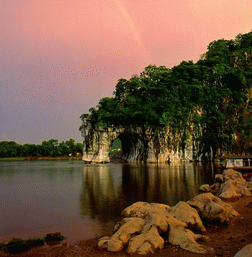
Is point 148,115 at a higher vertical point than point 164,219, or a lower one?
higher

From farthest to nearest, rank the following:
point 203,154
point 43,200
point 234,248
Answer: point 203,154, point 43,200, point 234,248

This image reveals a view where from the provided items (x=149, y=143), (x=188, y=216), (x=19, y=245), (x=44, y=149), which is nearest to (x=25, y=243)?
(x=19, y=245)

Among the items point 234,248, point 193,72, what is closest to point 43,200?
point 234,248

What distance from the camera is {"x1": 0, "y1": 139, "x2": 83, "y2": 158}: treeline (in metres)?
142

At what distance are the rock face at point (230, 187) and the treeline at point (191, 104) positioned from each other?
52690 millimetres

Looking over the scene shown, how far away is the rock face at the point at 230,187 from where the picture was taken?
66.6 feet

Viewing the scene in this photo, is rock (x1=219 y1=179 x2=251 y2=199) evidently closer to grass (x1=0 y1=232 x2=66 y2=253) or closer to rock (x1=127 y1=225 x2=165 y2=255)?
rock (x1=127 y1=225 x2=165 y2=255)

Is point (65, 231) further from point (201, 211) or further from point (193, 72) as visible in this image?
point (193, 72)

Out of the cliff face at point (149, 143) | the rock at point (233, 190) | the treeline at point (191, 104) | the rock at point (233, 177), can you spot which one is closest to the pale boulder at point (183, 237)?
the rock at point (233, 190)

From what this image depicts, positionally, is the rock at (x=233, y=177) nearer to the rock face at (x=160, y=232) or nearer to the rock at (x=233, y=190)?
the rock at (x=233, y=190)

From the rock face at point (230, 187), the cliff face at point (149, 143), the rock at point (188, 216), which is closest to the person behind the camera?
the rock at point (188, 216)

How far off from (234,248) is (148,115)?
69.7 meters

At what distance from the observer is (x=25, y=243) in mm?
10469

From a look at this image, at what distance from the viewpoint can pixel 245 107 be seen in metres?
88.9
